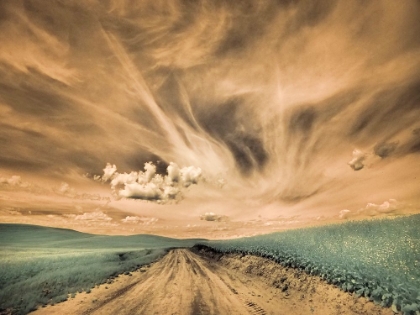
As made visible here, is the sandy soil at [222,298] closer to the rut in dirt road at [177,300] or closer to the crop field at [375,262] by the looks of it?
the rut in dirt road at [177,300]

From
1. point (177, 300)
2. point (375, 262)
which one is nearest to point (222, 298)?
point (177, 300)

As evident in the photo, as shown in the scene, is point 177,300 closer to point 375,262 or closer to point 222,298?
point 222,298

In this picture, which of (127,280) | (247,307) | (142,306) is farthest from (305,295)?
(127,280)

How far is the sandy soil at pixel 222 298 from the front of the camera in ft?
35.5

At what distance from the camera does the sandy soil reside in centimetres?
1083

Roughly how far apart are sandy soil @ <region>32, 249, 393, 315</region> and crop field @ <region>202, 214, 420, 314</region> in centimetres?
56

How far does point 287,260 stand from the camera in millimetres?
17250

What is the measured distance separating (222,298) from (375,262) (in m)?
8.10

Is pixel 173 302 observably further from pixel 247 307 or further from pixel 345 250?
pixel 345 250

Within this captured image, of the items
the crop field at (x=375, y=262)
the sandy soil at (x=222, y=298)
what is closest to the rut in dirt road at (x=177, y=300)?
the sandy soil at (x=222, y=298)

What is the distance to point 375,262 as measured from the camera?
11469 millimetres

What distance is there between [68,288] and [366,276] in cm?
1739

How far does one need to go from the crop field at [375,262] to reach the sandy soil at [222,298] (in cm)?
56

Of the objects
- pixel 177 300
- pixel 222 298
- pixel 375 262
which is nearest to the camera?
pixel 375 262
